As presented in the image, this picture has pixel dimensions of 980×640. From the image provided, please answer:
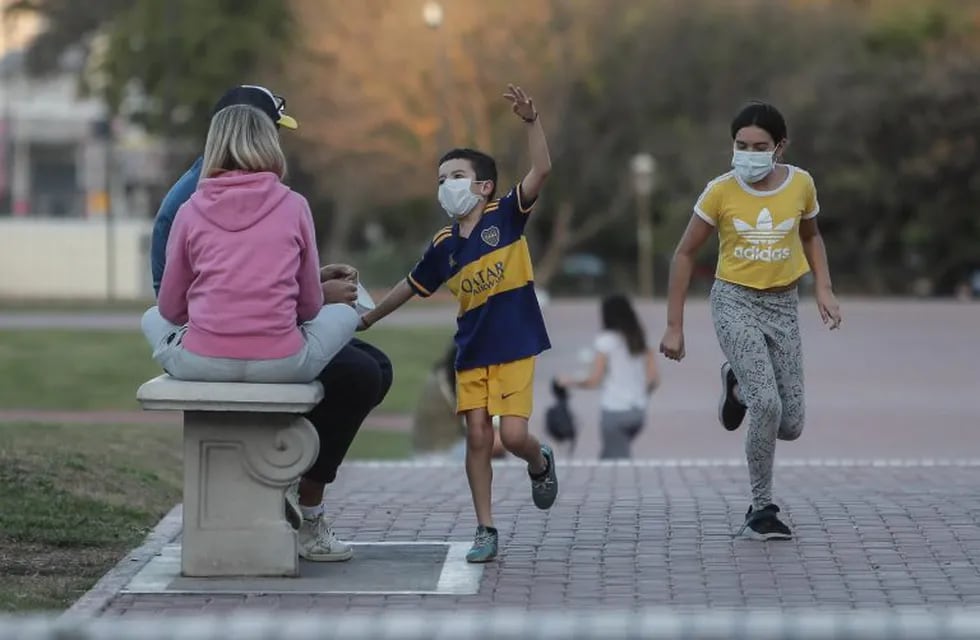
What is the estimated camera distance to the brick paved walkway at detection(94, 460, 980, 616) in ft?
22.4

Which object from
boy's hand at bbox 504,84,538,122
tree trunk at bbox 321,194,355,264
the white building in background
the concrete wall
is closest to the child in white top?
boy's hand at bbox 504,84,538,122

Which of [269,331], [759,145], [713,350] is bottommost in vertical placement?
[713,350]

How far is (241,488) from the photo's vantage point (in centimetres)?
704

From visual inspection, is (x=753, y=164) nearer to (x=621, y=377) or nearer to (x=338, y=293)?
(x=338, y=293)

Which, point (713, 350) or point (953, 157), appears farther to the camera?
point (953, 157)

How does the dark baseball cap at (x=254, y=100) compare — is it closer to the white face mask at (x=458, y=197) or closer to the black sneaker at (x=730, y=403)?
the white face mask at (x=458, y=197)

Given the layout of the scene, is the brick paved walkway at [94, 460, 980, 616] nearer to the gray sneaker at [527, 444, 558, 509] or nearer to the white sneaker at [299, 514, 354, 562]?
the white sneaker at [299, 514, 354, 562]

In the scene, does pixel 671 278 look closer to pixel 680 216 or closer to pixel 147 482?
pixel 147 482

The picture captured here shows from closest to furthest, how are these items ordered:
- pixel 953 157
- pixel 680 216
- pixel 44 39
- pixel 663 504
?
pixel 663 504 → pixel 953 157 → pixel 680 216 → pixel 44 39

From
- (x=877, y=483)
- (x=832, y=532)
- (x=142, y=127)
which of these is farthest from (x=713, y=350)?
(x=142, y=127)

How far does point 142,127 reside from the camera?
6197 centimetres

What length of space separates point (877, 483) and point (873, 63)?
166 feet

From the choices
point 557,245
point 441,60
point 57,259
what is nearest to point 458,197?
point 441,60

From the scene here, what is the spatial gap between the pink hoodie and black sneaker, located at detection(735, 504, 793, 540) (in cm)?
226
